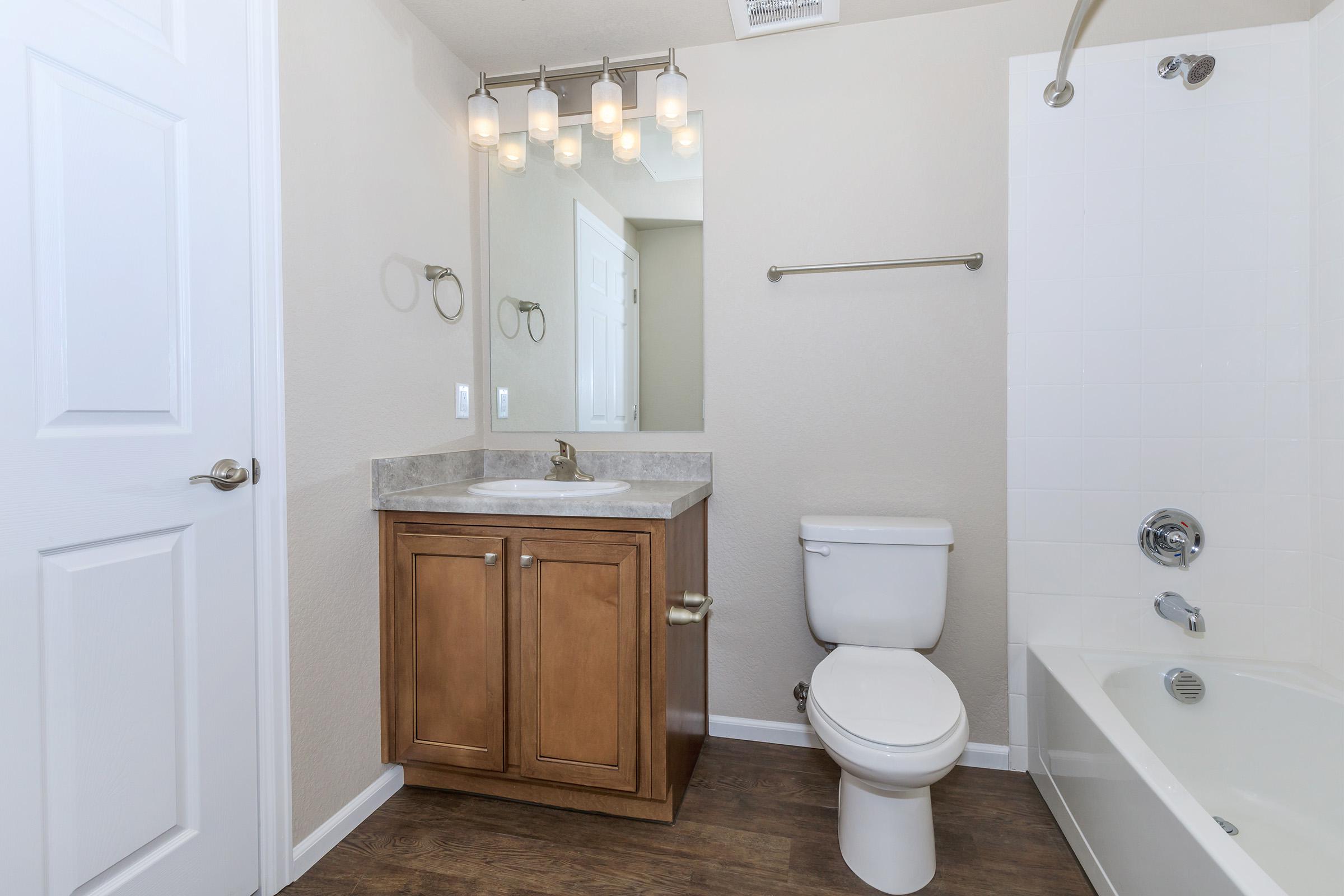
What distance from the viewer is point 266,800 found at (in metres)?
1.41

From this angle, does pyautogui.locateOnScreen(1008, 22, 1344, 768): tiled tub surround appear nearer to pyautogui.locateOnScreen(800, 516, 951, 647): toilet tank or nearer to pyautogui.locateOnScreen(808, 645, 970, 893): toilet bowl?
pyautogui.locateOnScreen(800, 516, 951, 647): toilet tank

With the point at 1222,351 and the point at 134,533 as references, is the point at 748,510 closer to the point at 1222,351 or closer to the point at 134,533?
the point at 1222,351

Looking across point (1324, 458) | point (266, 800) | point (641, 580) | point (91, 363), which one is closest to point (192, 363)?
point (91, 363)

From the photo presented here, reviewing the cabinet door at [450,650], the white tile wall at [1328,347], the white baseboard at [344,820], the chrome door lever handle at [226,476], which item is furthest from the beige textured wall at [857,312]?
the chrome door lever handle at [226,476]

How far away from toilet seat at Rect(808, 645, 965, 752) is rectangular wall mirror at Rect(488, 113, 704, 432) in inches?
34.9

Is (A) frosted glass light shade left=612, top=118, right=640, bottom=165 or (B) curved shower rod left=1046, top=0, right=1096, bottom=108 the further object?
(A) frosted glass light shade left=612, top=118, right=640, bottom=165

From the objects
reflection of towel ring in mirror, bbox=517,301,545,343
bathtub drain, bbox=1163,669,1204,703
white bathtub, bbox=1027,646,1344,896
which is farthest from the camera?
reflection of towel ring in mirror, bbox=517,301,545,343

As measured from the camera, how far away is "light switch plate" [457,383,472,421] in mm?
2148

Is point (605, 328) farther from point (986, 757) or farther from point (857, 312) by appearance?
point (986, 757)

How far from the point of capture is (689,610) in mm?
1815

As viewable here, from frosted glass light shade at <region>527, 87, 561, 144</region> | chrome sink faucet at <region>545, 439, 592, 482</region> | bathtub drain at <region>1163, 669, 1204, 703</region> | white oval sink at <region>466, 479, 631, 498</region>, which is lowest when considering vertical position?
bathtub drain at <region>1163, 669, 1204, 703</region>

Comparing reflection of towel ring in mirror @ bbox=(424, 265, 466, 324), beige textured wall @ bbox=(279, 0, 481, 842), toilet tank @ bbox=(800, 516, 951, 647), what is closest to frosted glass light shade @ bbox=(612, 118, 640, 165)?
beige textured wall @ bbox=(279, 0, 481, 842)

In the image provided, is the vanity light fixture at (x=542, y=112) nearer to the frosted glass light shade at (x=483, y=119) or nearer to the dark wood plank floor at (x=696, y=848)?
the frosted glass light shade at (x=483, y=119)

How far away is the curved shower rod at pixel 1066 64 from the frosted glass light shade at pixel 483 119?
5.55 ft
